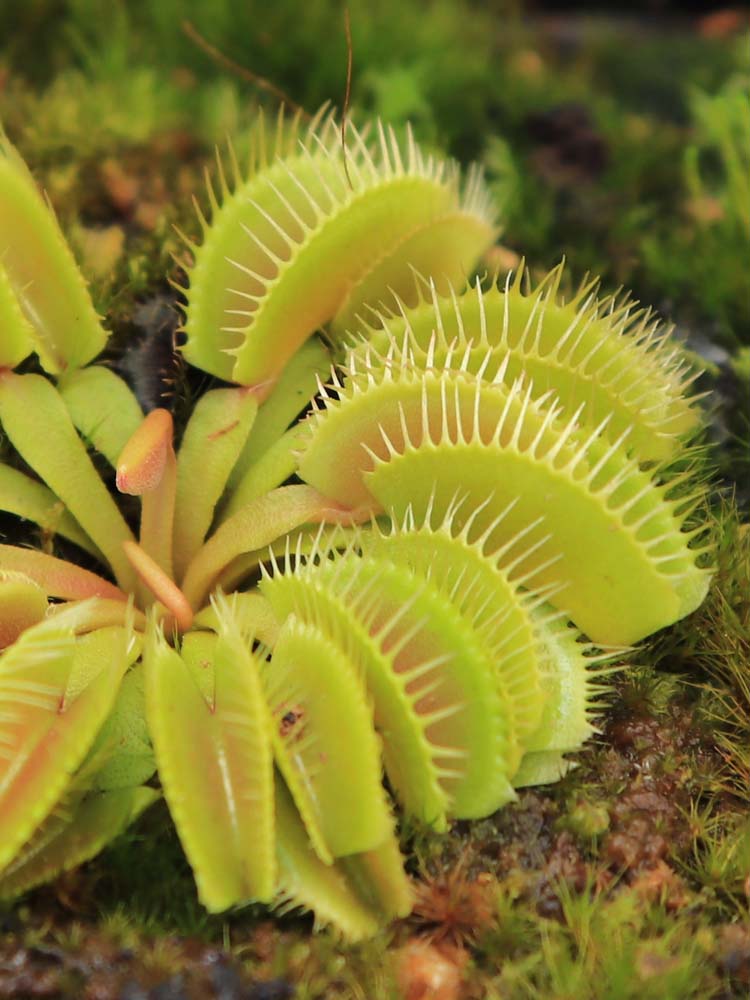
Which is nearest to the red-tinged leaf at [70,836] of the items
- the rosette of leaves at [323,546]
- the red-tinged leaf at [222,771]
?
the rosette of leaves at [323,546]

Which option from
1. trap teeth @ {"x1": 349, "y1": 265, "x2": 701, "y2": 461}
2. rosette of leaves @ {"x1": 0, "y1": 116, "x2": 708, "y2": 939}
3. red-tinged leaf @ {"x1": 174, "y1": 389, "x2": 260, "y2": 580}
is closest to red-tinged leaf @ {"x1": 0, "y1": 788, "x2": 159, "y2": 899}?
rosette of leaves @ {"x1": 0, "y1": 116, "x2": 708, "y2": 939}

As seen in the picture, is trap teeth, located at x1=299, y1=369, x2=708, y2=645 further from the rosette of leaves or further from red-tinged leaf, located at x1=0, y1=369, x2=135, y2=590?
red-tinged leaf, located at x1=0, y1=369, x2=135, y2=590

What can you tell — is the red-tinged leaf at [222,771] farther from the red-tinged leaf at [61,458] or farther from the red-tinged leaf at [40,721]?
the red-tinged leaf at [61,458]

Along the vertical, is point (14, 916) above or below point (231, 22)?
below

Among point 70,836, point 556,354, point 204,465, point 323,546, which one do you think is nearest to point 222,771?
point 70,836

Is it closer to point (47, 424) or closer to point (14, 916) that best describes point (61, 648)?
point (14, 916)

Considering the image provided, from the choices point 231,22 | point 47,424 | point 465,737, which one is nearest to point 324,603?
point 465,737

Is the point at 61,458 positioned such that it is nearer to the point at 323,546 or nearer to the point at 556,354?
the point at 323,546

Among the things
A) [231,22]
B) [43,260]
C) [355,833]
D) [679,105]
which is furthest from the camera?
[679,105]
